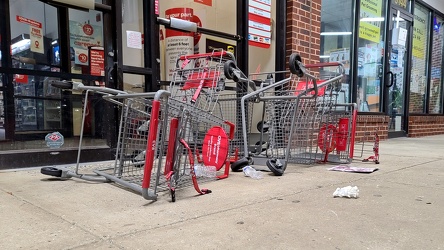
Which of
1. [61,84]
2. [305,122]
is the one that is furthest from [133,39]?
[305,122]

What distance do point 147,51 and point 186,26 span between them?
2.26 feet

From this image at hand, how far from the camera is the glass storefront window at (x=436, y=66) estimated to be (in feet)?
32.3

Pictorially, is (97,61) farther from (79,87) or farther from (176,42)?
(176,42)

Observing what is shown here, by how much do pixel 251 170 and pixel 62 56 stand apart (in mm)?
2568

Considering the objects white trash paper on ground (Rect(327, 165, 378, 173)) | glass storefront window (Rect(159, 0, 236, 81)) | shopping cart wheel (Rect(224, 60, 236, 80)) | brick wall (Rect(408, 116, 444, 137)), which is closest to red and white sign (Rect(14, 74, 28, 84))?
glass storefront window (Rect(159, 0, 236, 81))

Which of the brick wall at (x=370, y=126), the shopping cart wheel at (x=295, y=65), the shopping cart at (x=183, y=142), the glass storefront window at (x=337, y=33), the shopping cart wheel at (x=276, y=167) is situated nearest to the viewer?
Result: the shopping cart at (x=183, y=142)

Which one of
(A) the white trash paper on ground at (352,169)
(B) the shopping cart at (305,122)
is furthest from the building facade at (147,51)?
(A) the white trash paper on ground at (352,169)

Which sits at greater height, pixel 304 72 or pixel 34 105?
pixel 304 72

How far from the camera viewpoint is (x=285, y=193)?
99.3 inches

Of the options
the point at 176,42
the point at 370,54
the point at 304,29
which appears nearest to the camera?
the point at 176,42

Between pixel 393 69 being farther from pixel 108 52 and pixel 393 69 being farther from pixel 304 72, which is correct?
pixel 108 52

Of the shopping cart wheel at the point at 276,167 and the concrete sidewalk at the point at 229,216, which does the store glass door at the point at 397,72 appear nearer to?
the shopping cart wheel at the point at 276,167

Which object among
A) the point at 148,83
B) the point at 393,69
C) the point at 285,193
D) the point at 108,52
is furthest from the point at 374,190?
the point at 393,69

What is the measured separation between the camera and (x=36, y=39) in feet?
12.4
